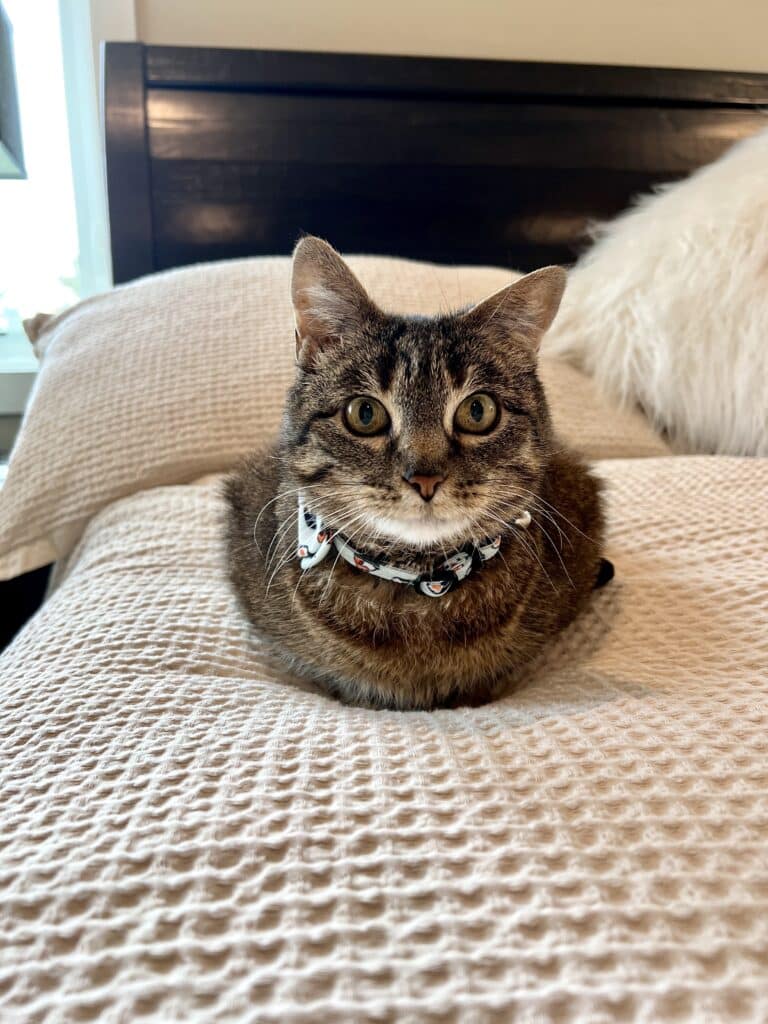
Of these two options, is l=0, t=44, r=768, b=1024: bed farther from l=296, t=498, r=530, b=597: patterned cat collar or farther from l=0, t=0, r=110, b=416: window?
l=0, t=0, r=110, b=416: window

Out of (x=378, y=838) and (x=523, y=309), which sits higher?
(x=523, y=309)

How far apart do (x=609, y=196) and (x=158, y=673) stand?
1.63 metres

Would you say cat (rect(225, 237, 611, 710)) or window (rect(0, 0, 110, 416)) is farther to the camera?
window (rect(0, 0, 110, 416))

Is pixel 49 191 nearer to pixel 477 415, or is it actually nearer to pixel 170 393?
pixel 170 393

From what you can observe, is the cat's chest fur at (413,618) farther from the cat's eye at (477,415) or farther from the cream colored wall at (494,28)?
the cream colored wall at (494,28)

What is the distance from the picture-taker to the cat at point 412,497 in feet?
2.07

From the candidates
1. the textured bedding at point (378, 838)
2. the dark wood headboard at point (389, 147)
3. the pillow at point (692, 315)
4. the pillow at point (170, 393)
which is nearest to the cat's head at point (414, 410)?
the textured bedding at point (378, 838)

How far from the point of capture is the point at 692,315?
1.19 m

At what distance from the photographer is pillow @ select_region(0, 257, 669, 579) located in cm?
110

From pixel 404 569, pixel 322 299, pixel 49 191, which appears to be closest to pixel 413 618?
pixel 404 569

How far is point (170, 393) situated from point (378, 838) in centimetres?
90

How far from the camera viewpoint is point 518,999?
1.06ft

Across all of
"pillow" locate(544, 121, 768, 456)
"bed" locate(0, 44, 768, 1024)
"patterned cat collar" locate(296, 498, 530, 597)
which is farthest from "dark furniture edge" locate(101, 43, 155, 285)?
"patterned cat collar" locate(296, 498, 530, 597)

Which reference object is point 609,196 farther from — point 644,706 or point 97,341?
point 644,706
